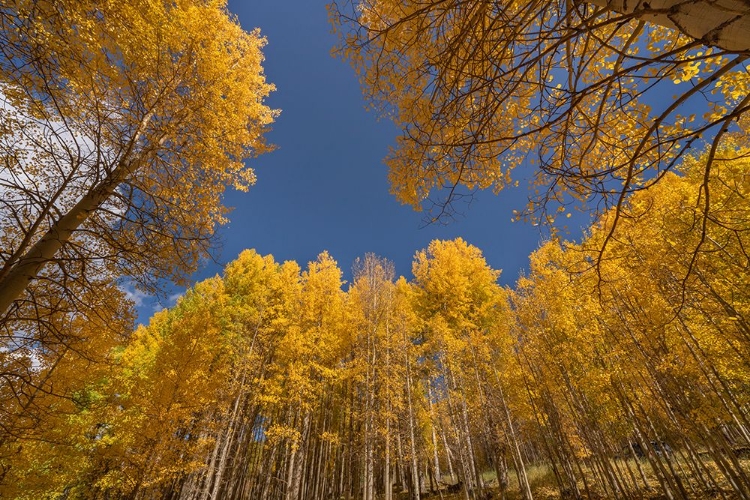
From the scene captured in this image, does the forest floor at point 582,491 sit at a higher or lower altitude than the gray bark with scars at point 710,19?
lower

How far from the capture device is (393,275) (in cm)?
1413

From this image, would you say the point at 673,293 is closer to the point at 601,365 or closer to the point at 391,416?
the point at 601,365

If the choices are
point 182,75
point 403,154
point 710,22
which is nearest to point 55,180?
point 182,75

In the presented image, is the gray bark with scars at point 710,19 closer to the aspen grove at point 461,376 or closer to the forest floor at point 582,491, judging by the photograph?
the aspen grove at point 461,376

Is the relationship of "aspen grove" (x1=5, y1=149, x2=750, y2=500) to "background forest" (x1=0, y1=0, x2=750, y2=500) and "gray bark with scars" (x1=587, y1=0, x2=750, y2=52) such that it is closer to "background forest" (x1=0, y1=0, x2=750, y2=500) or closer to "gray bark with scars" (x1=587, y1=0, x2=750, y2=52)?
"background forest" (x1=0, y1=0, x2=750, y2=500)

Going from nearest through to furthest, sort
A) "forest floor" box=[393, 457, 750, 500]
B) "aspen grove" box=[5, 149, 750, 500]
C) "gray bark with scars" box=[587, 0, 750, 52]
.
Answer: "gray bark with scars" box=[587, 0, 750, 52]
"aspen grove" box=[5, 149, 750, 500]
"forest floor" box=[393, 457, 750, 500]

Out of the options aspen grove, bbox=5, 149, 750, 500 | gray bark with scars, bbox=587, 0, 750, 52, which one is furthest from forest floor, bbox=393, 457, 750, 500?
gray bark with scars, bbox=587, 0, 750, 52

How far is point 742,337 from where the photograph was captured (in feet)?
17.3

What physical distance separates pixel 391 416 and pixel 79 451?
9081 mm

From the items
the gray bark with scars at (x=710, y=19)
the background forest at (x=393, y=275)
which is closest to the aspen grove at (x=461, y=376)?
the background forest at (x=393, y=275)

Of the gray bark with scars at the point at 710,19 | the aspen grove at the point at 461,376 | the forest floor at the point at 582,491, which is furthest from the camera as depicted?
the forest floor at the point at 582,491

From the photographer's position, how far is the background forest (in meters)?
2.09

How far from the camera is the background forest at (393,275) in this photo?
2.09m

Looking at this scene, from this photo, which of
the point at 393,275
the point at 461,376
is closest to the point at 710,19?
the point at 461,376
